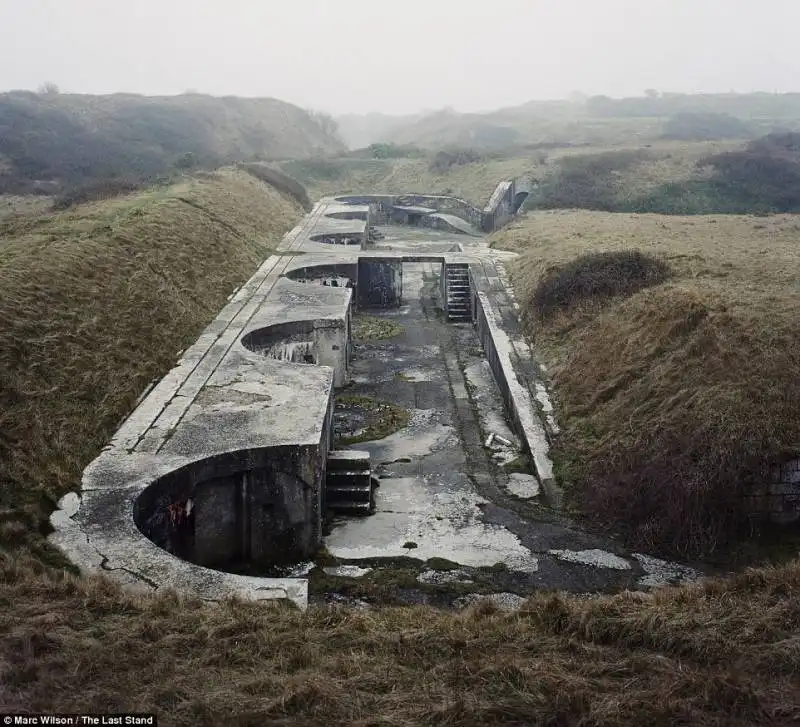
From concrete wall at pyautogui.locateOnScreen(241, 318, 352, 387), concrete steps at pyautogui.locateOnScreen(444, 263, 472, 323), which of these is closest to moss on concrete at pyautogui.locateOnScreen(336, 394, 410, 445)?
concrete wall at pyautogui.locateOnScreen(241, 318, 352, 387)

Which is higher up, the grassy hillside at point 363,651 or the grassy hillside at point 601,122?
the grassy hillside at point 601,122

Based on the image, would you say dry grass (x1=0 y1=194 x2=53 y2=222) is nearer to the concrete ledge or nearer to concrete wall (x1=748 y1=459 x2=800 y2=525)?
the concrete ledge

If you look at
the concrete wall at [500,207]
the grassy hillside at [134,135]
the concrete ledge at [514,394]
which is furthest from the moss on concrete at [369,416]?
the grassy hillside at [134,135]

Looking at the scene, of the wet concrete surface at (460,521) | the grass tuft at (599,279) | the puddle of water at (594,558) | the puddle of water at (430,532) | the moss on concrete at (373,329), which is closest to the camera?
the wet concrete surface at (460,521)

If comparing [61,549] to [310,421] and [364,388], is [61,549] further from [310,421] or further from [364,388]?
[364,388]

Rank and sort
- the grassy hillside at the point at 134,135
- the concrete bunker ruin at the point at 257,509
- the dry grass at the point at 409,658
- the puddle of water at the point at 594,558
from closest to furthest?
the dry grass at the point at 409,658 → the puddle of water at the point at 594,558 → the concrete bunker ruin at the point at 257,509 → the grassy hillside at the point at 134,135

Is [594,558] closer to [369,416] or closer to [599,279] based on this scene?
[369,416]

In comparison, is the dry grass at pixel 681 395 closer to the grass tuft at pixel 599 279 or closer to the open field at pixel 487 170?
the grass tuft at pixel 599 279
